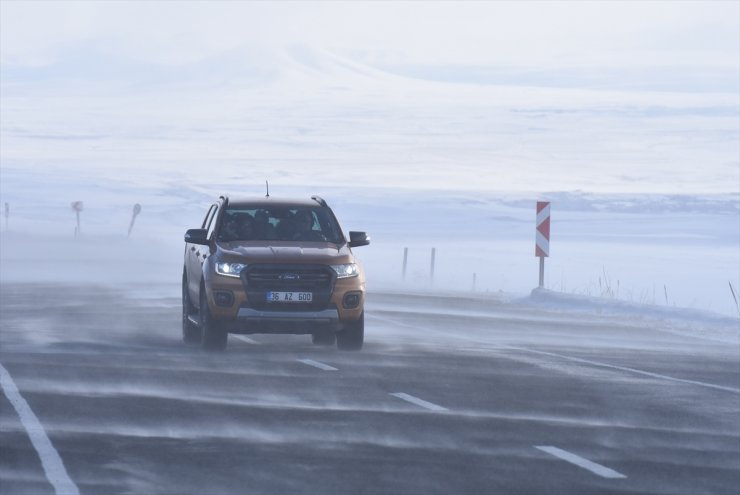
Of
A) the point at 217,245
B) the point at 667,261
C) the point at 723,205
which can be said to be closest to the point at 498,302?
the point at 217,245

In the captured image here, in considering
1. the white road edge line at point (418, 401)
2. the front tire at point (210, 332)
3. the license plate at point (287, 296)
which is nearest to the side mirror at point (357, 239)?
the license plate at point (287, 296)

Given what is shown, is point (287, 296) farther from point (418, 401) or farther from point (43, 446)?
point (43, 446)

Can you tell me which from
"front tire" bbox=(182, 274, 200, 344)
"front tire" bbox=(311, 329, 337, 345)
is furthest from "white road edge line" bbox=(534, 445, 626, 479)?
"front tire" bbox=(182, 274, 200, 344)

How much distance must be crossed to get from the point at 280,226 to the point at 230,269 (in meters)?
1.30

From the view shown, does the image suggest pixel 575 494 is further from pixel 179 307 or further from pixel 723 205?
pixel 723 205

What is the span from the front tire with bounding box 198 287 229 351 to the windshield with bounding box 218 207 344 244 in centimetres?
100

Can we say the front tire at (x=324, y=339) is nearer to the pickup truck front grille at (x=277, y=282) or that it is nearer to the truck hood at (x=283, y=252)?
the truck hood at (x=283, y=252)

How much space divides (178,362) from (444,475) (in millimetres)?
7834

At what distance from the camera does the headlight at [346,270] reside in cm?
1923

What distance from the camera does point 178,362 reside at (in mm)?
17875

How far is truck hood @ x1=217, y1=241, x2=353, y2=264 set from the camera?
62.7 ft

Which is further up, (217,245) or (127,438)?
(217,245)

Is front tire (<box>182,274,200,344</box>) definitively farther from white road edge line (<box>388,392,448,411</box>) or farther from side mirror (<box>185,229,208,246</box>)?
white road edge line (<box>388,392,448,411</box>)

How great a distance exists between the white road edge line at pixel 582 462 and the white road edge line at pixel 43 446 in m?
3.22
